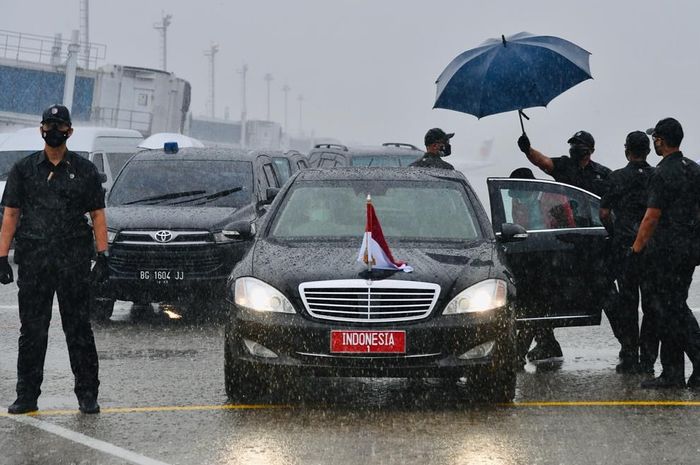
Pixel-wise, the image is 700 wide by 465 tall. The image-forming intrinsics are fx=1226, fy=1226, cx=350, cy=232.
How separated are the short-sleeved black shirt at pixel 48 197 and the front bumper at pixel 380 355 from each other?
4.21 ft

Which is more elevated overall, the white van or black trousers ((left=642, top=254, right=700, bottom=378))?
the white van

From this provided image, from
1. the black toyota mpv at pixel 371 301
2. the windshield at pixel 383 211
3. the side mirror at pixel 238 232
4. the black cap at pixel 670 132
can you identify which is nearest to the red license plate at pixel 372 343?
the black toyota mpv at pixel 371 301

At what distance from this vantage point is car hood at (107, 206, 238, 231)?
480 inches

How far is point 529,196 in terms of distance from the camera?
931 centimetres

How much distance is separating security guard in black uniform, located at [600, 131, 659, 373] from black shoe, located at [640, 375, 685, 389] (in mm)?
461

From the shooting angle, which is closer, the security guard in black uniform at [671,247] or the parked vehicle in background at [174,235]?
the security guard in black uniform at [671,247]

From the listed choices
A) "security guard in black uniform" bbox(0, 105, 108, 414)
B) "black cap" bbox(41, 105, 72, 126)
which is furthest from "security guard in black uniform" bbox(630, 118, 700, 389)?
"black cap" bbox(41, 105, 72, 126)

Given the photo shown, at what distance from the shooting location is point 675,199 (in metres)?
8.23

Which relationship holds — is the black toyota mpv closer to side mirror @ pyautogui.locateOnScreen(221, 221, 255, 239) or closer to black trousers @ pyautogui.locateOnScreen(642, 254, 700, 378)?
side mirror @ pyautogui.locateOnScreen(221, 221, 255, 239)

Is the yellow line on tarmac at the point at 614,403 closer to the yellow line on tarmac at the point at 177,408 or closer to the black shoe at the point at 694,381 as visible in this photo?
the black shoe at the point at 694,381

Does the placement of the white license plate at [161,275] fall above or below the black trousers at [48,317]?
above

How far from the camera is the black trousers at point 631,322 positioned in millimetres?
8922

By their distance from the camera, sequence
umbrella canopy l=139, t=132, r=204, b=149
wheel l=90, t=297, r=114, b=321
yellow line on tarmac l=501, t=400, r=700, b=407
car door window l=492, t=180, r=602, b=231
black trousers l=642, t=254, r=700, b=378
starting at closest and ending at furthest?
yellow line on tarmac l=501, t=400, r=700, b=407 < black trousers l=642, t=254, r=700, b=378 < car door window l=492, t=180, r=602, b=231 < wheel l=90, t=297, r=114, b=321 < umbrella canopy l=139, t=132, r=204, b=149

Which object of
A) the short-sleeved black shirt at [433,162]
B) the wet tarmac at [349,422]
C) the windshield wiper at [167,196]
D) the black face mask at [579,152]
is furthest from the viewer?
the windshield wiper at [167,196]
